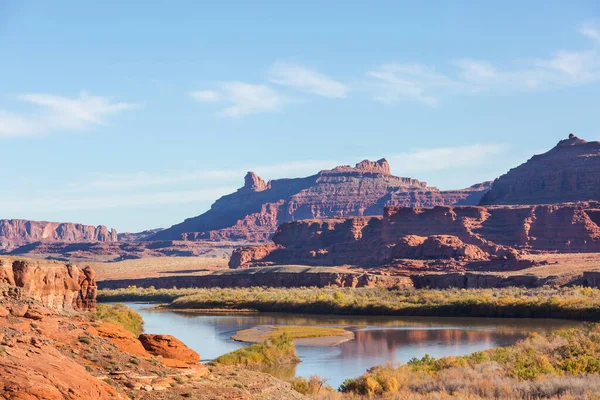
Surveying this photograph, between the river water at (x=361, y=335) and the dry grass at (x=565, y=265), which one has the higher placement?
the dry grass at (x=565, y=265)

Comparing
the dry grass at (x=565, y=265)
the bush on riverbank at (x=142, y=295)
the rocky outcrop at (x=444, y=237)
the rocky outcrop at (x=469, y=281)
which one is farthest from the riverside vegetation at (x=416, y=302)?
the rocky outcrop at (x=444, y=237)

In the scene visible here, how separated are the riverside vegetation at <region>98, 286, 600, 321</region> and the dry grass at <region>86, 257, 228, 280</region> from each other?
Result: 3320 centimetres

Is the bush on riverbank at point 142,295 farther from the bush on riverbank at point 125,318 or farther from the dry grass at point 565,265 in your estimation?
the bush on riverbank at point 125,318

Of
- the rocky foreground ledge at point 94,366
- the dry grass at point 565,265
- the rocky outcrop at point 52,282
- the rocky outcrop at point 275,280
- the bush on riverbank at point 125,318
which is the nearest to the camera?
the rocky foreground ledge at point 94,366

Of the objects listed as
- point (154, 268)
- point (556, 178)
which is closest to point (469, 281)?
point (556, 178)

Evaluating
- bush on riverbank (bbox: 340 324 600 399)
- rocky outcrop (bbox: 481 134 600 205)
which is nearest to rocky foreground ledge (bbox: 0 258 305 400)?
bush on riverbank (bbox: 340 324 600 399)

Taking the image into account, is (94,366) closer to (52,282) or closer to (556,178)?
(52,282)

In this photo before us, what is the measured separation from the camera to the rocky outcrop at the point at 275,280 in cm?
8144

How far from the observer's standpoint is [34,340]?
15.3m

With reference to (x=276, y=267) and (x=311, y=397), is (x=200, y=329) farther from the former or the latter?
(x=276, y=267)

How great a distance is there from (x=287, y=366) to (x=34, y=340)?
1791 cm

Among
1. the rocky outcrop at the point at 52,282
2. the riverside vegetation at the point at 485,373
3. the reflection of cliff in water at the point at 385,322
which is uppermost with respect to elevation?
the rocky outcrop at the point at 52,282

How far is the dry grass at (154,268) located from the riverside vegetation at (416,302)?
33.2 metres

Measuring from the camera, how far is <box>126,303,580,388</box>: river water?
33.7 m
